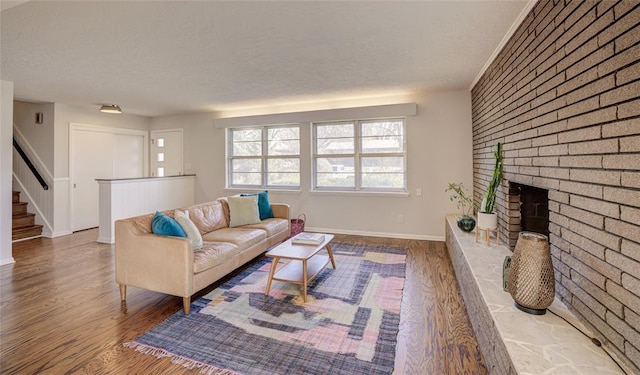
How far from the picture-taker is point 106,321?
235cm

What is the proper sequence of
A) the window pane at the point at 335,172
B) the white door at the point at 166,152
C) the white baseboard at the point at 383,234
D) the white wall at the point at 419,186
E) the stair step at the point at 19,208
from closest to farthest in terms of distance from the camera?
the white wall at the point at 419,186, the white baseboard at the point at 383,234, the stair step at the point at 19,208, the window pane at the point at 335,172, the white door at the point at 166,152

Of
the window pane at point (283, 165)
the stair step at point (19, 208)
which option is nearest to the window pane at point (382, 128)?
the window pane at point (283, 165)

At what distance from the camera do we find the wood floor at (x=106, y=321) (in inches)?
72.2

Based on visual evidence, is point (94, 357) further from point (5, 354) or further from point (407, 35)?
point (407, 35)

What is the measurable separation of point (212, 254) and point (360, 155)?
10.5ft

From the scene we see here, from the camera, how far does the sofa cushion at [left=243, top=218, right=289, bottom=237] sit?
3.85 m

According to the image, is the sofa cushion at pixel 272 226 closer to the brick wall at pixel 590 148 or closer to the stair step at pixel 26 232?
the brick wall at pixel 590 148

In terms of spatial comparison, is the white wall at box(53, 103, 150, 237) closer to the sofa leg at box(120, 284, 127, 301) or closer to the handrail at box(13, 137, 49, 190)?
the handrail at box(13, 137, 49, 190)

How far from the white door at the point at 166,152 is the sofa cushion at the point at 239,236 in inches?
141

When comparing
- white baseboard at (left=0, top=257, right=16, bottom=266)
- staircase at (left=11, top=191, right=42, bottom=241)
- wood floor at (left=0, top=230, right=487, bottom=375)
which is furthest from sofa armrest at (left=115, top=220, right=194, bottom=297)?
staircase at (left=11, top=191, right=42, bottom=241)

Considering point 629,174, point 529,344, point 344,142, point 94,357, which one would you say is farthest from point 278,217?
point 629,174

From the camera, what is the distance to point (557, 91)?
178 centimetres

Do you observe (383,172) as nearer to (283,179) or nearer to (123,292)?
(283,179)

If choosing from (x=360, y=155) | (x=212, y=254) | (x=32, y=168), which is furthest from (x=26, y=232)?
(x=360, y=155)
